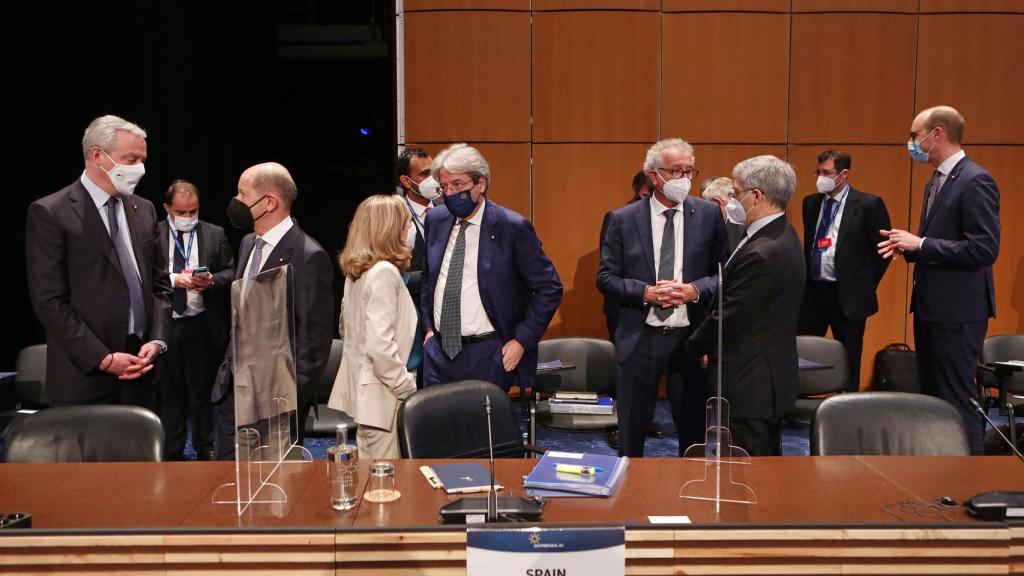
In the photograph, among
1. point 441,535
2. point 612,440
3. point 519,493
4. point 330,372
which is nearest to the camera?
point 441,535

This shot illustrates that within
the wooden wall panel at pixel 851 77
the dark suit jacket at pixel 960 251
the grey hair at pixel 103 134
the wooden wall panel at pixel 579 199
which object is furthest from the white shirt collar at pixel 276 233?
the wooden wall panel at pixel 851 77

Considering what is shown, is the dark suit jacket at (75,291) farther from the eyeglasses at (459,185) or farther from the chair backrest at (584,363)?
the chair backrest at (584,363)

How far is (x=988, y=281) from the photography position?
160 inches

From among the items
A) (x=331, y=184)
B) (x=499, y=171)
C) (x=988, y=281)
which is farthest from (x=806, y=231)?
(x=331, y=184)

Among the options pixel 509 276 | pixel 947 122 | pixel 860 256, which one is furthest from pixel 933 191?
pixel 509 276

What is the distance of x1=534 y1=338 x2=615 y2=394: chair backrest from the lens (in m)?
4.64

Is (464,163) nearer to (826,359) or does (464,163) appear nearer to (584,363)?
(584,363)

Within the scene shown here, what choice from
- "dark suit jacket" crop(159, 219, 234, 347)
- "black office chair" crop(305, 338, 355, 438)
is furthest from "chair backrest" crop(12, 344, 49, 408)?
"black office chair" crop(305, 338, 355, 438)

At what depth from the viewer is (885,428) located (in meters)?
2.73

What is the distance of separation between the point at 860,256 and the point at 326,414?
11.6 ft

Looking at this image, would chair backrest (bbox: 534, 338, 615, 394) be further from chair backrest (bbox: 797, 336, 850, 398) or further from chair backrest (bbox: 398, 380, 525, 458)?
chair backrest (bbox: 398, 380, 525, 458)

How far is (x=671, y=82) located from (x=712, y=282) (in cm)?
279

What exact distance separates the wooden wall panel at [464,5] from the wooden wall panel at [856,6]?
2.02m

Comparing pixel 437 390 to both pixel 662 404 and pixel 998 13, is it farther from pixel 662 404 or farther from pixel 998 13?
pixel 998 13
